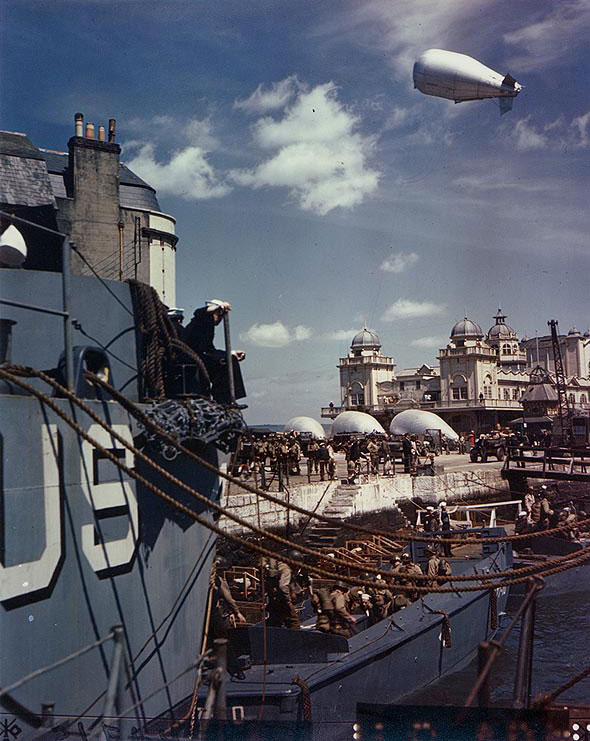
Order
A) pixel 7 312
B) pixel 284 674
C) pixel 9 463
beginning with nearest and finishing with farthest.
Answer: pixel 9 463 → pixel 7 312 → pixel 284 674

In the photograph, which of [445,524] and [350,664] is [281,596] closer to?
[350,664]

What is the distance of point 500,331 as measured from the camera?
93.8m

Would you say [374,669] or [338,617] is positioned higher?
[338,617]

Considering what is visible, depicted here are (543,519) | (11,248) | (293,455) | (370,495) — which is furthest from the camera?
(293,455)

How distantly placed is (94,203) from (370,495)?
15.0 metres

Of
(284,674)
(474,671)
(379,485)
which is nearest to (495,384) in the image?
(379,485)

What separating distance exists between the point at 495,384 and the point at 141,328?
6955 centimetres

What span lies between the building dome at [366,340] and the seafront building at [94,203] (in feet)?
213

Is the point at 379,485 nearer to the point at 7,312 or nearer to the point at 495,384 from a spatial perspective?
the point at 7,312

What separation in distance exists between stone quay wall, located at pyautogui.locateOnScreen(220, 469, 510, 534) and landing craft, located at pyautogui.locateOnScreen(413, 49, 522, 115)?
934cm

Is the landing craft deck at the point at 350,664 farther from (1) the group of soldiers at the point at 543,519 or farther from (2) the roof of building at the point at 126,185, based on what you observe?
(2) the roof of building at the point at 126,185

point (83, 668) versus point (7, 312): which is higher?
point (7, 312)

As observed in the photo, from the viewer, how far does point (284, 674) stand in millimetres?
8289

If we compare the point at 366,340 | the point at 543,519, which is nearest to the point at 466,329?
the point at 366,340
